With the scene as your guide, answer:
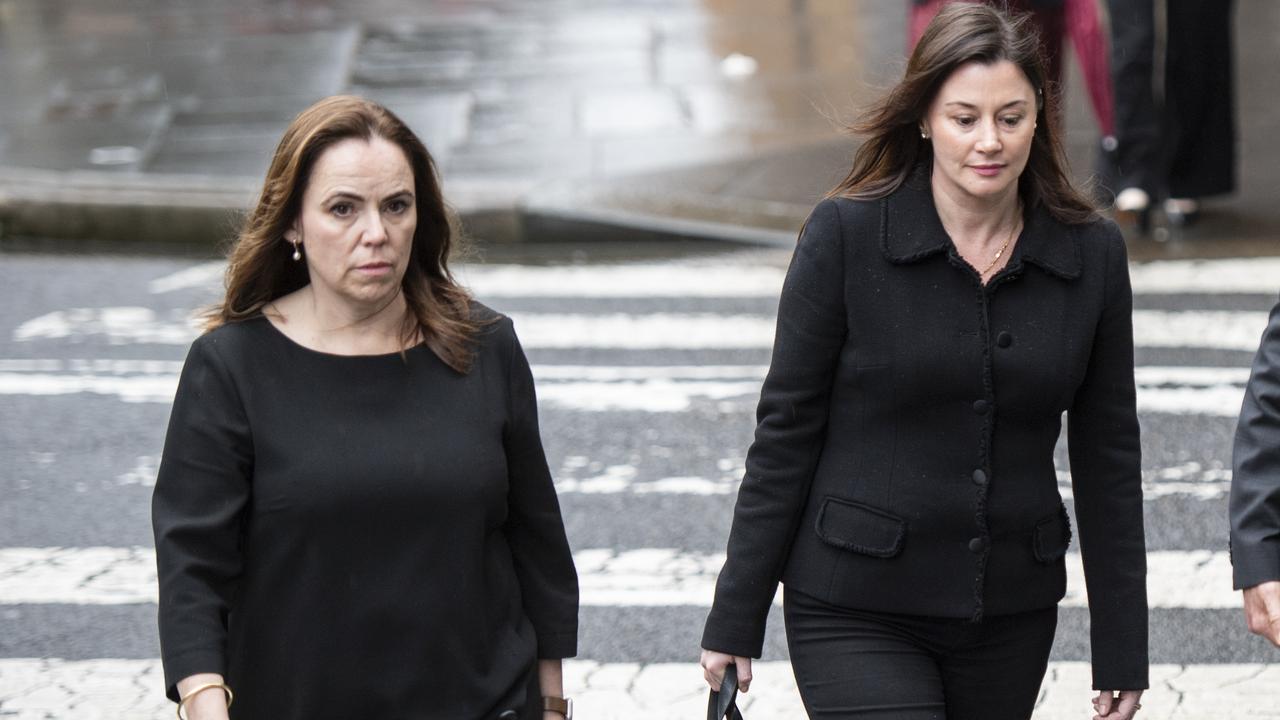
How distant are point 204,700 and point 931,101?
5.50 feet

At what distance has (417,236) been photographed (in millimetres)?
3436

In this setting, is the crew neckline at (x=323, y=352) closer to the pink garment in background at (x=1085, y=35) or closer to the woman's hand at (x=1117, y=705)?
the woman's hand at (x=1117, y=705)

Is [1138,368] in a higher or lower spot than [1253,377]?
lower

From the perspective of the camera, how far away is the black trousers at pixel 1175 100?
977 cm

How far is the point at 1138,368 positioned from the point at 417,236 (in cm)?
502

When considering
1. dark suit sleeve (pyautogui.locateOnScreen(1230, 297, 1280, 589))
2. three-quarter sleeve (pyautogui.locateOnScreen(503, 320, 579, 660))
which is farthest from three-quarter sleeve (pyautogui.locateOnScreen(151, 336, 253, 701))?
dark suit sleeve (pyautogui.locateOnScreen(1230, 297, 1280, 589))

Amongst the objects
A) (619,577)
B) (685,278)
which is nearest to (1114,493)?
(619,577)

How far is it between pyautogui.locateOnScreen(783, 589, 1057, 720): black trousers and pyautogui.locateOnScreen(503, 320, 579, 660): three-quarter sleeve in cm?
44

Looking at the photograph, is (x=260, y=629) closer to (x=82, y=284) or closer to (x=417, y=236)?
(x=417, y=236)

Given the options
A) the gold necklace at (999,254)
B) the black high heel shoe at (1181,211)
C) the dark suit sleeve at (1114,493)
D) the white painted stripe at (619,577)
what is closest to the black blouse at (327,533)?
the gold necklace at (999,254)

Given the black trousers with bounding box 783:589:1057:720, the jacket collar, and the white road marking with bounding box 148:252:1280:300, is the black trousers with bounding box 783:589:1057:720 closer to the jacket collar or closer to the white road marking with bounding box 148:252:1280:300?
the jacket collar

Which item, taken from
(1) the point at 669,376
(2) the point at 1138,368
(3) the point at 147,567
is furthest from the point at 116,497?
(2) the point at 1138,368

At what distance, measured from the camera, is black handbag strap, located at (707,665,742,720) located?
3.46 m

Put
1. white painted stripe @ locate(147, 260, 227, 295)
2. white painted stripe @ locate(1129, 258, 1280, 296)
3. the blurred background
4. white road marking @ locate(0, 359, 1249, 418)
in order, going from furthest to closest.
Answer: white painted stripe @ locate(147, 260, 227, 295), white painted stripe @ locate(1129, 258, 1280, 296), white road marking @ locate(0, 359, 1249, 418), the blurred background
